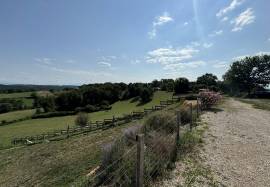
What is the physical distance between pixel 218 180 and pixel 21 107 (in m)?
82.6

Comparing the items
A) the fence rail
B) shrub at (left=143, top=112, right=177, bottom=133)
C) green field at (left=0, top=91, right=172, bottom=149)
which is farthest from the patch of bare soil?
green field at (left=0, top=91, right=172, bottom=149)

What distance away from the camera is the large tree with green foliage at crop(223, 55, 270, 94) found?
5266cm

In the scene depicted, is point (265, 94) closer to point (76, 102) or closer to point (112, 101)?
point (112, 101)

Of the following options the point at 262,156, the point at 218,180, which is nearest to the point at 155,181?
the point at 218,180

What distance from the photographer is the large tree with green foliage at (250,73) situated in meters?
52.7

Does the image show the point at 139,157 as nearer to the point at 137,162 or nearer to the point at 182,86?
the point at 137,162

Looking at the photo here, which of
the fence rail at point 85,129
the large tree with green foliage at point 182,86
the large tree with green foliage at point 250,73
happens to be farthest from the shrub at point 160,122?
the large tree with green foliage at point 250,73

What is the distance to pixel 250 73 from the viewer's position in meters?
53.7

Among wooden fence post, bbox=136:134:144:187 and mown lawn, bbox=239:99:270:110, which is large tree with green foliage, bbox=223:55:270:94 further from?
wooden fence post, bbox=136:134:144:187

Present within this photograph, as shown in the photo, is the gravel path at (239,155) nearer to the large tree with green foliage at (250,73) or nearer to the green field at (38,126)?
the green field at (38,126)

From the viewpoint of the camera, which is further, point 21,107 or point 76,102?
point 21,107

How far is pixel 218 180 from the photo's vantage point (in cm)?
484

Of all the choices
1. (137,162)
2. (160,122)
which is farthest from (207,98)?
(137,162)

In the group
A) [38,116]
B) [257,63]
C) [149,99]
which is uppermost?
[257,63]
